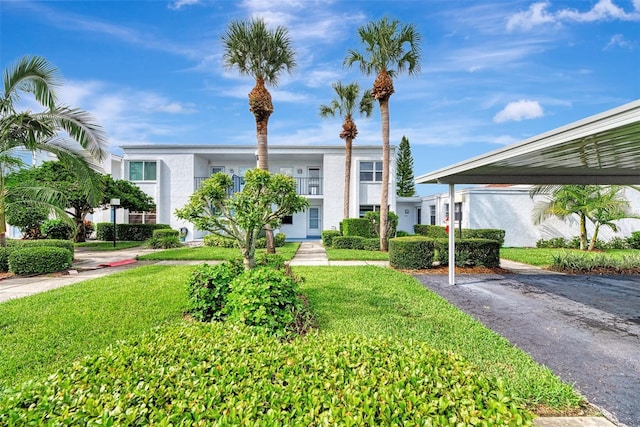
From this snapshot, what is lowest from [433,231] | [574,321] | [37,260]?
[574,321]

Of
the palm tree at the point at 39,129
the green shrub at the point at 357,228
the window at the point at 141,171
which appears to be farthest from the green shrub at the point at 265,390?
the window at the point at 141,171

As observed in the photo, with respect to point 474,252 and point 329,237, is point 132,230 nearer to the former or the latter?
point 329,237

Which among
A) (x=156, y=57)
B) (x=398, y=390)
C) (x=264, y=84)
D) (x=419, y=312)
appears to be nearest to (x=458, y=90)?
(x=264, y=84)

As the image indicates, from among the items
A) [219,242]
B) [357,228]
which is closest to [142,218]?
[219,242]

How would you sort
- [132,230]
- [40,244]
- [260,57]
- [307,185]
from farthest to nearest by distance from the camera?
1. [307,185]
2. [132,230]
3. [260,57]
4. [40,244]

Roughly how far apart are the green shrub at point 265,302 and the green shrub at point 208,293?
36cm

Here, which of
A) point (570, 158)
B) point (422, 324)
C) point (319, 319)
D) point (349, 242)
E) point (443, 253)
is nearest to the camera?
point (422, 324)

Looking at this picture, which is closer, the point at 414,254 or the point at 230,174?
the point at 414,254

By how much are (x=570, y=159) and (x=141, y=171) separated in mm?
21455

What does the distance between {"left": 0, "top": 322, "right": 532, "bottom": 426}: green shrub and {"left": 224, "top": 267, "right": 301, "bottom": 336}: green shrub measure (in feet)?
4.10

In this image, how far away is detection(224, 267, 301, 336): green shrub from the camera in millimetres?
3908

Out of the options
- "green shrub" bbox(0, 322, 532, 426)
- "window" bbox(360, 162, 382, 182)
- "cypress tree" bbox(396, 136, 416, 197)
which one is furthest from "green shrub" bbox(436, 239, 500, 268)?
"cypress tree" bbox(396, 136, 416, 197)

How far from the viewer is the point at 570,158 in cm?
616

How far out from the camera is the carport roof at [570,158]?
3.79m
